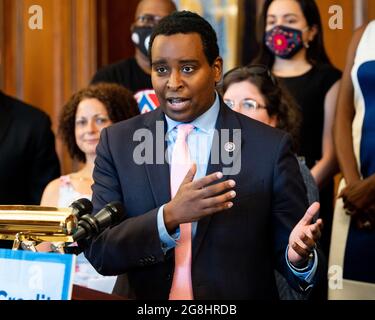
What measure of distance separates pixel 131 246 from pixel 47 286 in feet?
1.65

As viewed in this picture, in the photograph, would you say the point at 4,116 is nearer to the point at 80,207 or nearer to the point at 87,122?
the point at 87,122

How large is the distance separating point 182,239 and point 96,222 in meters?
0.52

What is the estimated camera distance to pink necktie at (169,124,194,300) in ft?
6.93

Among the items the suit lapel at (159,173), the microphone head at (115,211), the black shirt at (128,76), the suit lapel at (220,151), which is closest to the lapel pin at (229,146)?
the suit lapel at (220,151)

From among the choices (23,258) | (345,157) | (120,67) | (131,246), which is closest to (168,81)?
(131,246)

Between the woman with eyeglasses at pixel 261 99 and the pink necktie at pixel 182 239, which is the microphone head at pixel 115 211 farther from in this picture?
the woman with eyeglasses at pixel 261 99

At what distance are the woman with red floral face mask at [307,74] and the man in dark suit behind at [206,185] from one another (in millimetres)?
1334

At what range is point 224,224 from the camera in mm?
2115

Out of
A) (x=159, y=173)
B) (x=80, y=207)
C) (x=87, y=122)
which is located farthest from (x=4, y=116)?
(x=80, y=207)

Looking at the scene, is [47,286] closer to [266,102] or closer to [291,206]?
[291,206]

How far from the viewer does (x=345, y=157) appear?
3.18 metres

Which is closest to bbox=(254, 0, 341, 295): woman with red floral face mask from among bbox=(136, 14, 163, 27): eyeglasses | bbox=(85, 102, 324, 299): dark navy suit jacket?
bbox=(136, 14, 163, 27): eyeglasses

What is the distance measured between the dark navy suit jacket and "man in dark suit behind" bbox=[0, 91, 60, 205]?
1.48 m

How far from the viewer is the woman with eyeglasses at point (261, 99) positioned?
9.77 ft
